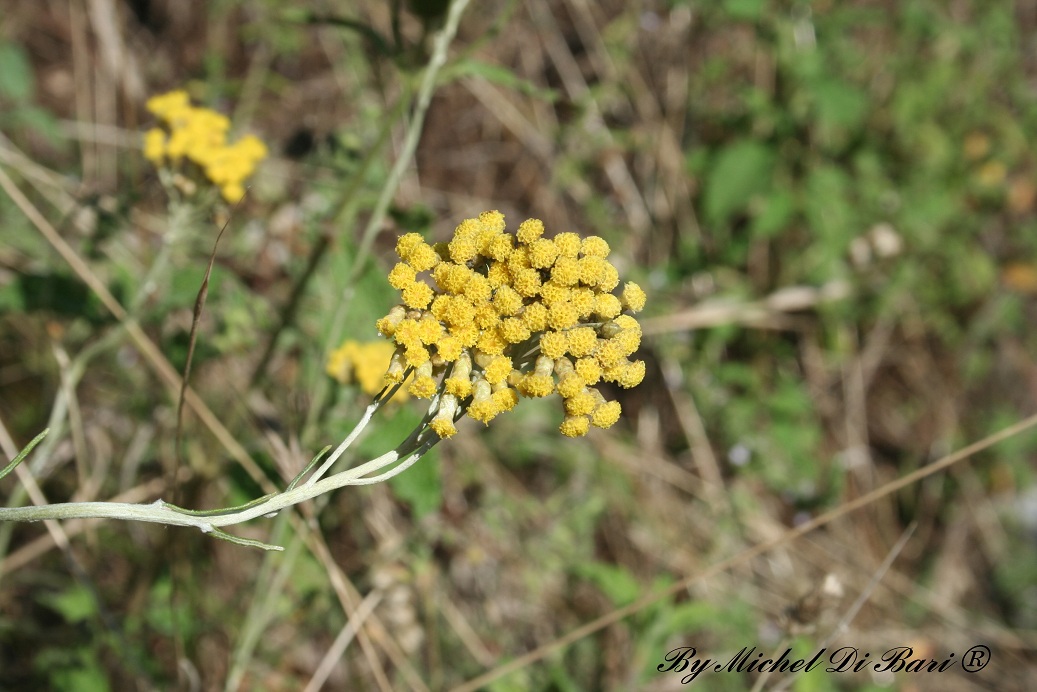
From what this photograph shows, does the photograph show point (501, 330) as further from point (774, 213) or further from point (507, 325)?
point (774, 213)

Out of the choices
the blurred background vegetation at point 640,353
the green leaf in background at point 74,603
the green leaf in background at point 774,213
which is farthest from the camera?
the green leaf in background at point 774,213

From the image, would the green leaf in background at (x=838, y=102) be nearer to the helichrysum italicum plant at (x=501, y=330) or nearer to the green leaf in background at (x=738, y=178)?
the green leaf in background at (x=738, y=178)

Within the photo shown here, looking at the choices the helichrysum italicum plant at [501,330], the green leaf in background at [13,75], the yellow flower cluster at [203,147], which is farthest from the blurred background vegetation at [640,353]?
the helichrysum italicum plant at [501,330]

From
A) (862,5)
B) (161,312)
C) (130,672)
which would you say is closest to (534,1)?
(862,5)

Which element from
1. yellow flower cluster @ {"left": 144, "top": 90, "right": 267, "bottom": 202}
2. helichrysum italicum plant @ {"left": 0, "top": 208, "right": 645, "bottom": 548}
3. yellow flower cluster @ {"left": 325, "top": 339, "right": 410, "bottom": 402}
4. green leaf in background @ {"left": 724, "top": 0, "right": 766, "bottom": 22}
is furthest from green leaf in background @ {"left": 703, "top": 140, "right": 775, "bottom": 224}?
helichrysum italicum plant @ {"left": 0, "top": 208, "right": 645, "bottom": 548}

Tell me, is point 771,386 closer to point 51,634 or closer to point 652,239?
point 652,239
